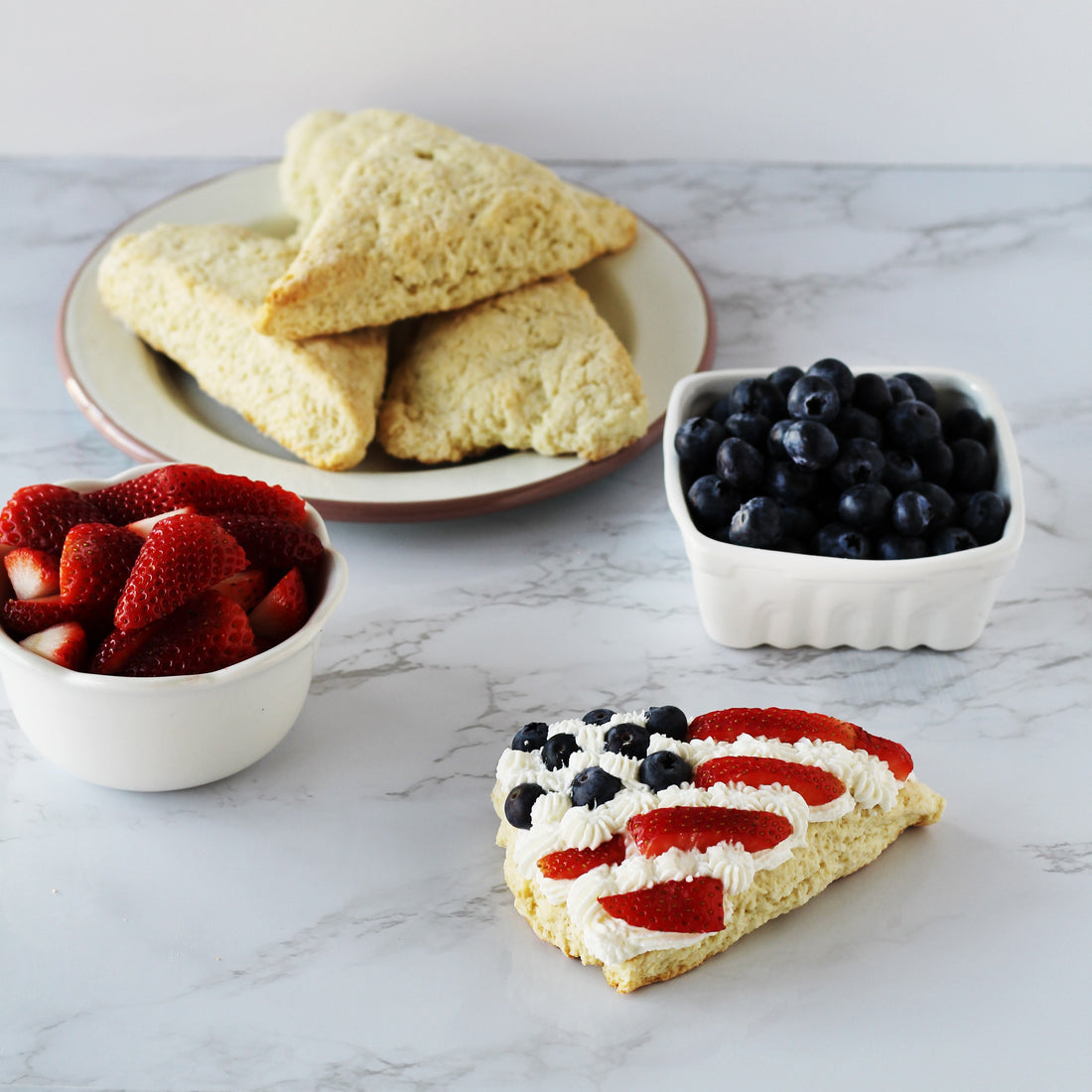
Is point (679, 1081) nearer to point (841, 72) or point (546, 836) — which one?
point (546, 836)

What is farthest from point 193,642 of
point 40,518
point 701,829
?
point 701,829

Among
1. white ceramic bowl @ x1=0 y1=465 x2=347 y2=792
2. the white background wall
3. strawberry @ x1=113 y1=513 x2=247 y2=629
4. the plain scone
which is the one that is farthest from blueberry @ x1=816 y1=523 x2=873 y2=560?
the white background wall

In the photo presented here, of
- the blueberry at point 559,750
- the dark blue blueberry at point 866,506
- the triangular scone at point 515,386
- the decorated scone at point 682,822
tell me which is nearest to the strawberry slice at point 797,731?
the decorated scone at point 682,822

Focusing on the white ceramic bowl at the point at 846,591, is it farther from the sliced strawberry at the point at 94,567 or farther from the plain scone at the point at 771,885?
the sliced strawberry at the point at 94,567

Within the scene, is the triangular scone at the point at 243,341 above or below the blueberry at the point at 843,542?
above

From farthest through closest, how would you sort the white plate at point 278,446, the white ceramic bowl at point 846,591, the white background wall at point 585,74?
the white background wall at point 585,74, the white plate at point 278,446, the white ceramic bowl at point 846,591

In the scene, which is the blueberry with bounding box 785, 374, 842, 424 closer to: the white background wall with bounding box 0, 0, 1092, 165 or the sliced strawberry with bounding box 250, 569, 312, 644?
the sliced strawberry with bounding box 250, 569, 312, 644
